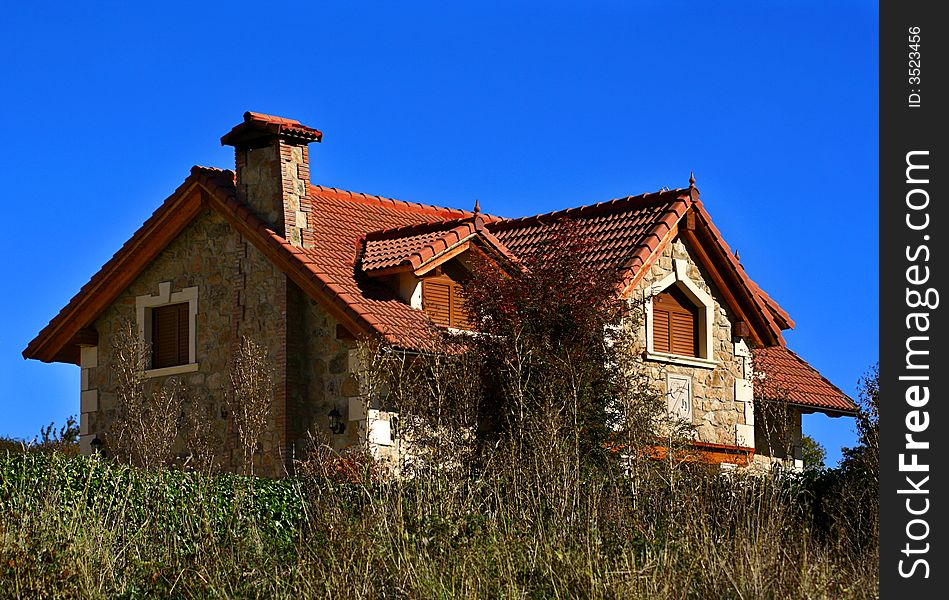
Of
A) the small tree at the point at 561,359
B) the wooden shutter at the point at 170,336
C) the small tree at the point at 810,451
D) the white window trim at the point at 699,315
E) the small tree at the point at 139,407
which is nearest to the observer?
the small tree at the point at 561,359

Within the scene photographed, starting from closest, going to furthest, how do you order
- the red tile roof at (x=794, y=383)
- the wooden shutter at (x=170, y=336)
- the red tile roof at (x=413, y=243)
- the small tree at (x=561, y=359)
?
the small tree at (x=561, y=359) → the red tile roof at (x=413, y=243) → the wooden shutter at (x=170, y=336) → the red tile roof at (x=794, y=383)

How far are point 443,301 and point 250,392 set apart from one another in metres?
3.93

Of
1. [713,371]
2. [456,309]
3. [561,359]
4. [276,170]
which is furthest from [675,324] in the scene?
[276,170]

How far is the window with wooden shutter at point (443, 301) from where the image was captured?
2256cm

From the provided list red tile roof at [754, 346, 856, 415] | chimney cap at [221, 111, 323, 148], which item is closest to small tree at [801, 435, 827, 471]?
red tile roof at [754, 346, 856, 415]

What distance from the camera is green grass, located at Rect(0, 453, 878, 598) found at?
1226cm

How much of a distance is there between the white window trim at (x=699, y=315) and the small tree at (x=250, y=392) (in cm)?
610

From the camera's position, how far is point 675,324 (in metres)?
23.6

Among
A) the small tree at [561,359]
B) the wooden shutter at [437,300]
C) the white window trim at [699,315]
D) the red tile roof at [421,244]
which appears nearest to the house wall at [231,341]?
the red tile roof at [421,244]

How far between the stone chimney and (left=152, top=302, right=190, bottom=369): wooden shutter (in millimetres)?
2308

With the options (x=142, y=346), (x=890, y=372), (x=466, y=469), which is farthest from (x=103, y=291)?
(x=890, y=372)

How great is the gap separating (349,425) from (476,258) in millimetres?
3131

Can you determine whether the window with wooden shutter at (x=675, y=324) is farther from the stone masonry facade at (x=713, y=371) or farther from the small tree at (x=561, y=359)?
the small tree at (x=561, y=359)

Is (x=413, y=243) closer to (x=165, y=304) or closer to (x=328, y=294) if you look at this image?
(x=328, y=294)
